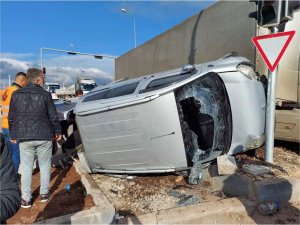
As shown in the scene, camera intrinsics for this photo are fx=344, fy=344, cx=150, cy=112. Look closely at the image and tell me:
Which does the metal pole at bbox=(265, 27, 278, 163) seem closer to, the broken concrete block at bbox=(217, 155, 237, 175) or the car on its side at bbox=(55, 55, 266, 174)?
the car on its side at bbox=(55, 55, 266, 174)

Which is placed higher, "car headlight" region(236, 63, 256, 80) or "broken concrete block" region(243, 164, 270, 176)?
"car headlight" region(236, 63, 256, 80)

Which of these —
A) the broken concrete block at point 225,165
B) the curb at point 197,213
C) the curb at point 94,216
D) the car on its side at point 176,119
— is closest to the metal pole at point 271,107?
the car on its side at point 176,119

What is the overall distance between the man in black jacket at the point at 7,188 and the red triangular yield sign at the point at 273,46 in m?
3.95

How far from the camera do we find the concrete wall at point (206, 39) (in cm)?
680

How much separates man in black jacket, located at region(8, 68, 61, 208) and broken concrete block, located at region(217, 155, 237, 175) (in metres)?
2.29

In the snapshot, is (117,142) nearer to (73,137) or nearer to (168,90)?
(168,90)

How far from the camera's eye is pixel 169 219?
3869 millimetres

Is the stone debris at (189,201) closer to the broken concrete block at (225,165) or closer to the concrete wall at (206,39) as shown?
the broken concrete block at (225,165)

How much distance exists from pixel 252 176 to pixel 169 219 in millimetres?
1343

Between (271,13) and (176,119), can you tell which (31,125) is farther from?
(271,13)

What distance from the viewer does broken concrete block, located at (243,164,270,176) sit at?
15.1 feet

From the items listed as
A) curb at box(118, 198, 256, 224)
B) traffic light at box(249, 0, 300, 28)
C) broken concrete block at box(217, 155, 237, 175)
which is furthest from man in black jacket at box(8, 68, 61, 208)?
traffic light at box(249, 0, 300, 28)

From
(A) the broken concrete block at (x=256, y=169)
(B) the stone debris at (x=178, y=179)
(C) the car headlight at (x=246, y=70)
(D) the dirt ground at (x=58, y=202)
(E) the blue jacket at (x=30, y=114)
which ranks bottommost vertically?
(D) the dirt ground at (x=58, y=202)

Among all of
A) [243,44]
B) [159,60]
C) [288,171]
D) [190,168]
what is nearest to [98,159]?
[190,168]
